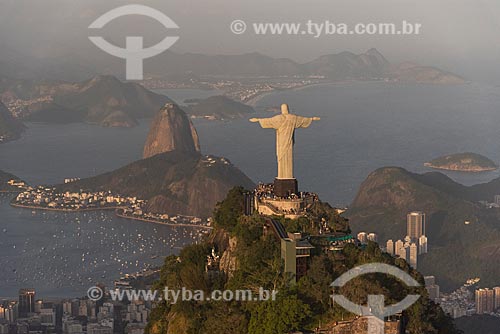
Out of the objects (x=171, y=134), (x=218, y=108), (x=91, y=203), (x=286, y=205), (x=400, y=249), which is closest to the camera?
(x=286, y=205)

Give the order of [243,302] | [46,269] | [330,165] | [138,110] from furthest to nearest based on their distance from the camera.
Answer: [138,110], [330,165], [46,269], [243,302]

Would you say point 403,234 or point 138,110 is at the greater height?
point 138,110

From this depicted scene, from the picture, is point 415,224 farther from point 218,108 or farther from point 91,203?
point 218,108

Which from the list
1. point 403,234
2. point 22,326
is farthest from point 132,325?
point 403,234

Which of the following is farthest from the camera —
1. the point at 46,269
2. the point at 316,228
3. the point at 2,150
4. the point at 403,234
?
the point at 2,150

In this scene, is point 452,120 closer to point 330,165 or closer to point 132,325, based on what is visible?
point 330,165

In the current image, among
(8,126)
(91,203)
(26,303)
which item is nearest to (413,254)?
(26,303)
